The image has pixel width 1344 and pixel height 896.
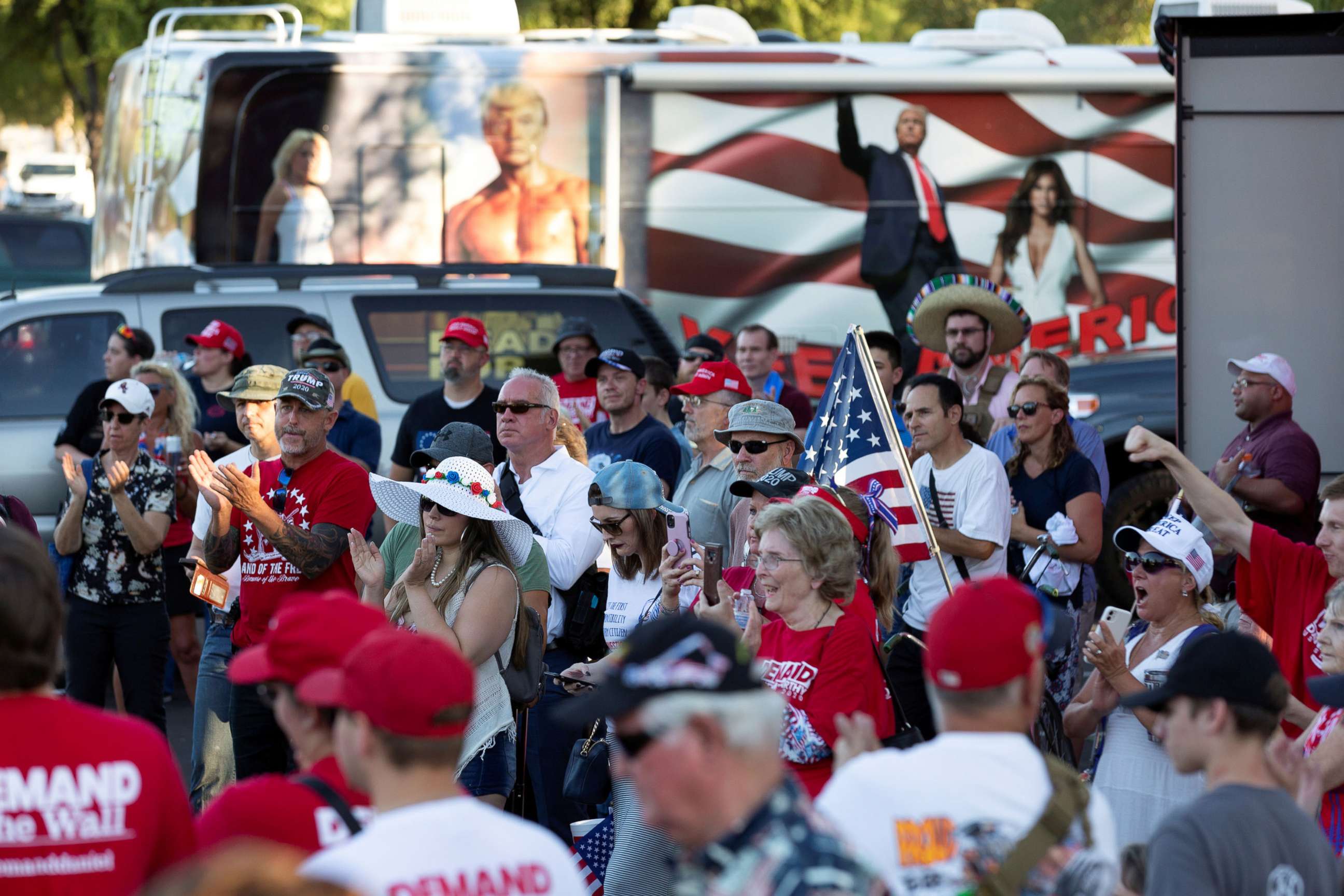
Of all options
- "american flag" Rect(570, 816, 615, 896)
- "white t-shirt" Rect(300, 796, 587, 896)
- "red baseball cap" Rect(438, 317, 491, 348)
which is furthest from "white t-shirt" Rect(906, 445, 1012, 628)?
"white t-shirt" Rect(300, 796, 587, 896)

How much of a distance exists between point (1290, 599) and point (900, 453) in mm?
1604

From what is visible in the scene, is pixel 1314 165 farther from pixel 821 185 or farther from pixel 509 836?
pixel 509 836

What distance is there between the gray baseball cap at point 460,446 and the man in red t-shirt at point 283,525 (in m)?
0.29

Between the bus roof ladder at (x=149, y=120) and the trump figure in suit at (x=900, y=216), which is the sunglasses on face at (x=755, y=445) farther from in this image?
the bus roof ladder at (x=149, y=120)

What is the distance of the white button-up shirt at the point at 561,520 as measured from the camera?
634 cm

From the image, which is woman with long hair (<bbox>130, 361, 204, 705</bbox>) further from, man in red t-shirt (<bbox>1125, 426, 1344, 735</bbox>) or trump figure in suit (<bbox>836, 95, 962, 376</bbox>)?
trump figure in suit (<bbox>836, 95, 962, 376</bbox>)

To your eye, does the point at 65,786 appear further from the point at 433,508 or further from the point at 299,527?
the point at 299,527

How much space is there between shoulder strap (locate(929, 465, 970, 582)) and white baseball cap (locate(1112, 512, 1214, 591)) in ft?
4.90

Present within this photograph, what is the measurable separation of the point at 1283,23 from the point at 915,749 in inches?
244

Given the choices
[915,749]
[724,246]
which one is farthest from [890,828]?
[724,246]

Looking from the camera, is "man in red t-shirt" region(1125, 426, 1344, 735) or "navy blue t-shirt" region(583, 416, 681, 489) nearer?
"man in red t-shirt" region(1125, 426, 1344, 735)

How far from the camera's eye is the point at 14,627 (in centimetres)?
290

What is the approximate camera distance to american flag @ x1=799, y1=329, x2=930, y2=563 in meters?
6.33

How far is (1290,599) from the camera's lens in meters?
5.21
